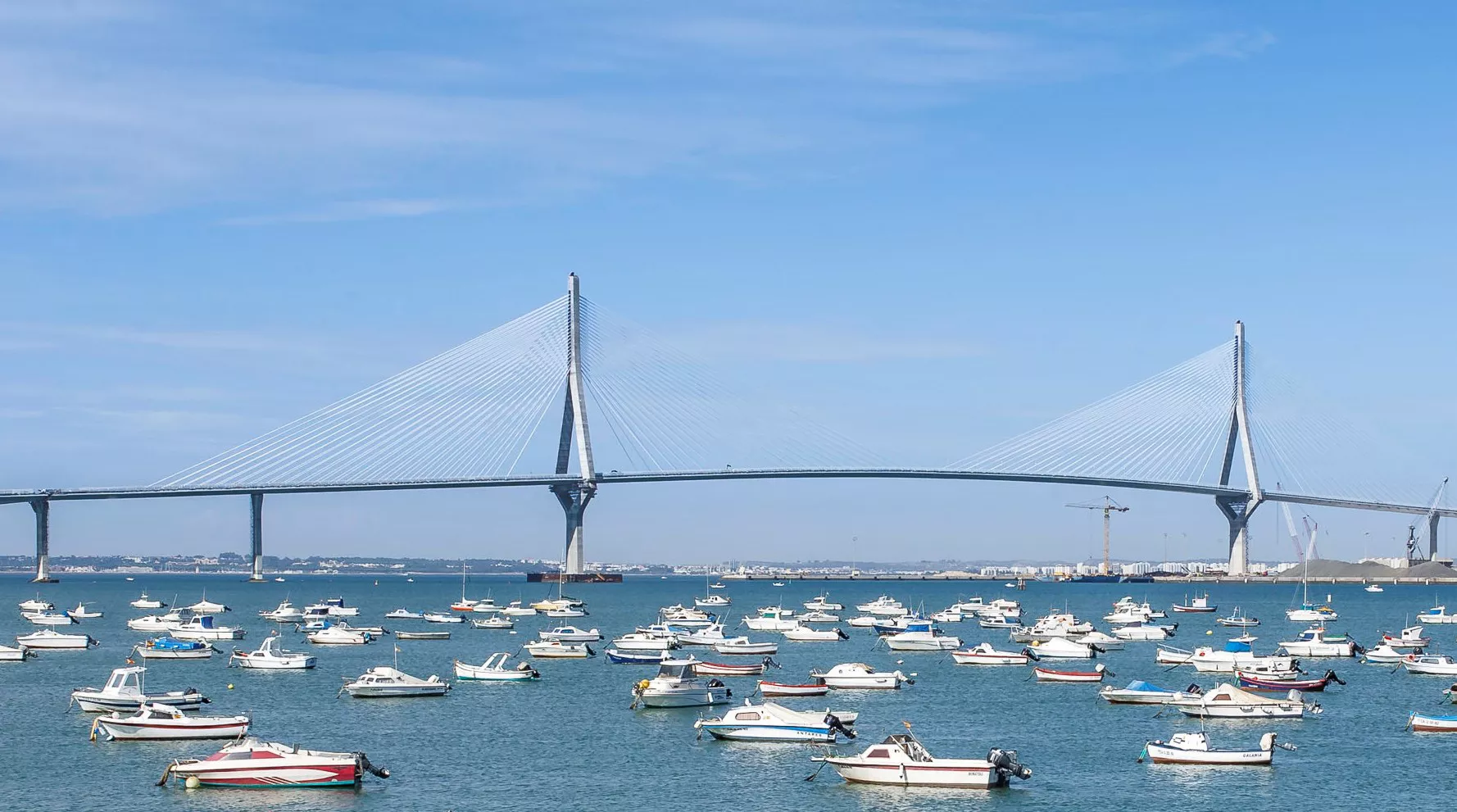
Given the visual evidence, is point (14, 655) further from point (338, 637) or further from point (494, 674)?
point (494, 674)

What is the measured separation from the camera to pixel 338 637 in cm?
8281

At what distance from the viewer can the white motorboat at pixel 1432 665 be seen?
217 feet

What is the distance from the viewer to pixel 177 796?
3694 centimetres

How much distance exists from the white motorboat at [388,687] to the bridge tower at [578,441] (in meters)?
82.5

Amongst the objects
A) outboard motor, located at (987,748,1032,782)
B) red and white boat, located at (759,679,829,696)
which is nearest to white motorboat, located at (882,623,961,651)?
red and white boat, located at (759,679,829,696)

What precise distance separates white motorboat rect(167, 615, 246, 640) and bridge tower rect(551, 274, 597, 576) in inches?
2044

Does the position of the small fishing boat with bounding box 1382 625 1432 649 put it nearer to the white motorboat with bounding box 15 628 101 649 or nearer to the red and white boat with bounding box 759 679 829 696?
the red and white boat with bounding box 759 679 829 696

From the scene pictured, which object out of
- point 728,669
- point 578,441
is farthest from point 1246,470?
point 728,669

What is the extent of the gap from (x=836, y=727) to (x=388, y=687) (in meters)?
17.5

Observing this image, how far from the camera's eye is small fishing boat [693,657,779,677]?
62312 millimetres

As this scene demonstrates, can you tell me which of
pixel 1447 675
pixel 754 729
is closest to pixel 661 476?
pixel 1447 675

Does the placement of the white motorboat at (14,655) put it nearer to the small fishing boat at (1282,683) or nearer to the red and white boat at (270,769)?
the red and white boat at (270,769)

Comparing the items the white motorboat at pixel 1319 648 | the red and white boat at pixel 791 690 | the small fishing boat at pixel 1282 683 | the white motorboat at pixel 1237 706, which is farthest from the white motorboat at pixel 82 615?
the white motorboat at pixel 1237 706

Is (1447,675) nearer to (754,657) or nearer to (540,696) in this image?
(754,657)
